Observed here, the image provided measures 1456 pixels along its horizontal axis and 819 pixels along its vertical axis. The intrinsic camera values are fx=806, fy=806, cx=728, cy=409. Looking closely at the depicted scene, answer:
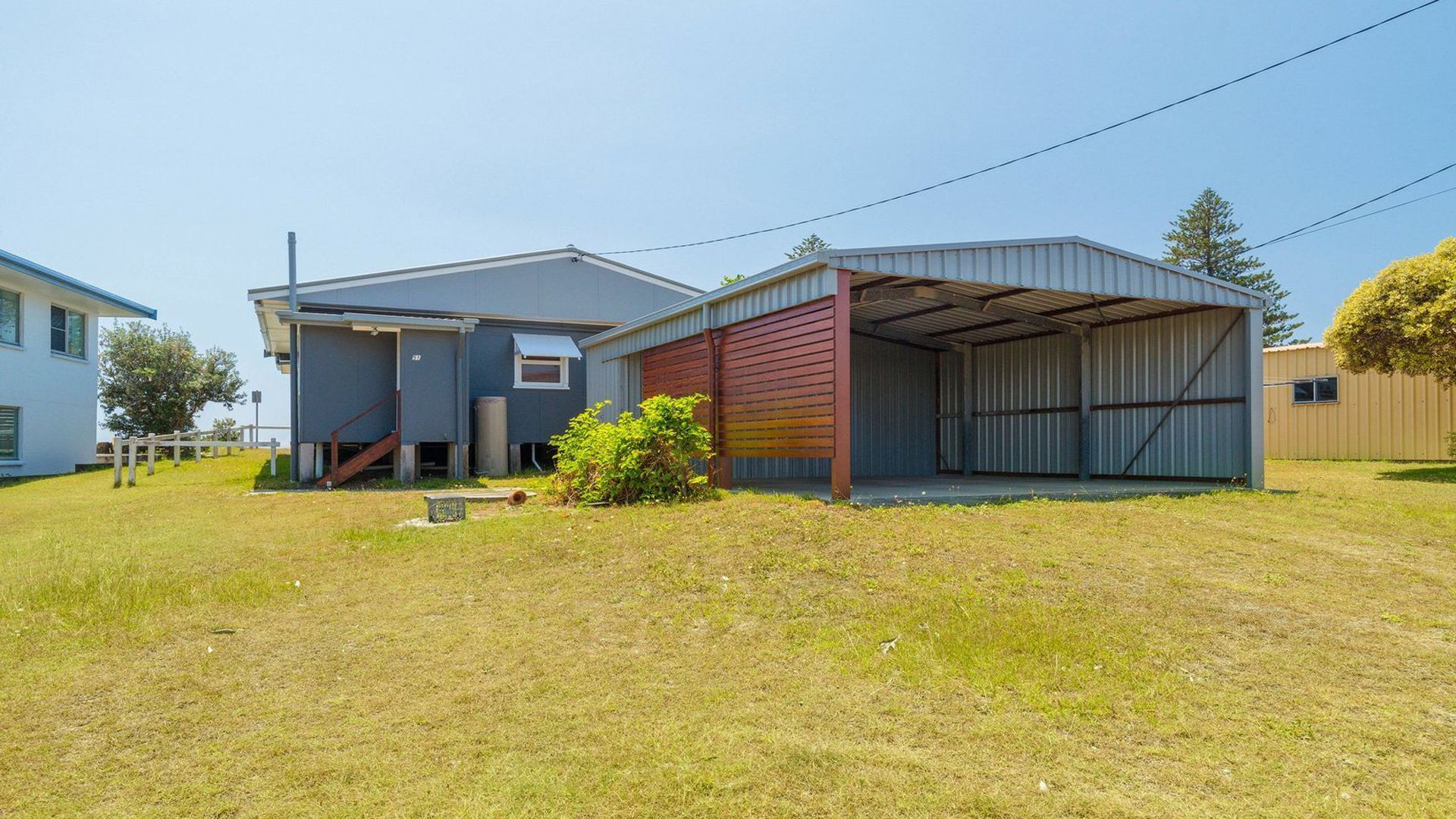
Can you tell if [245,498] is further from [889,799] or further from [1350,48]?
[1350,48]

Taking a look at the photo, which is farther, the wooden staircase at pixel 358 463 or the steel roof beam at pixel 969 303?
the wooden staircase at pixel 358 463

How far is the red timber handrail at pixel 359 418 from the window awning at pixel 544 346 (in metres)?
2.81

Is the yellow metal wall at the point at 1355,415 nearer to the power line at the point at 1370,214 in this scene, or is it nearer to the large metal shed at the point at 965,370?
the power line at the point at 1370,214

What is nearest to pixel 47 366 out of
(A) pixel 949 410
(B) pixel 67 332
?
(B) pixel 67 332

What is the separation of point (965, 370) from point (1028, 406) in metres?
1.53

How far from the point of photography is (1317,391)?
19297mm

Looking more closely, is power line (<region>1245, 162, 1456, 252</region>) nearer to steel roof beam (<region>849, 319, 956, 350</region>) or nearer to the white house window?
steel roof beam (<region>849, 319, 956, 350</region>)

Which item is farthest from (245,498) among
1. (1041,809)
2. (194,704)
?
(1041,809)

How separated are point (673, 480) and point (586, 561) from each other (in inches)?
132

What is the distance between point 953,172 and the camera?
1678cm

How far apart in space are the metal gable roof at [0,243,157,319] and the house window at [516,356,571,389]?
10.3 meters

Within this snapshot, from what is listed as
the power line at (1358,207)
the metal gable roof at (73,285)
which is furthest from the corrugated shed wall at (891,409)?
the metal gable roof at (73,285)

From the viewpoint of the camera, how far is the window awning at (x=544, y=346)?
1686cm

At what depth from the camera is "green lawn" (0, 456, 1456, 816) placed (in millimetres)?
2705
